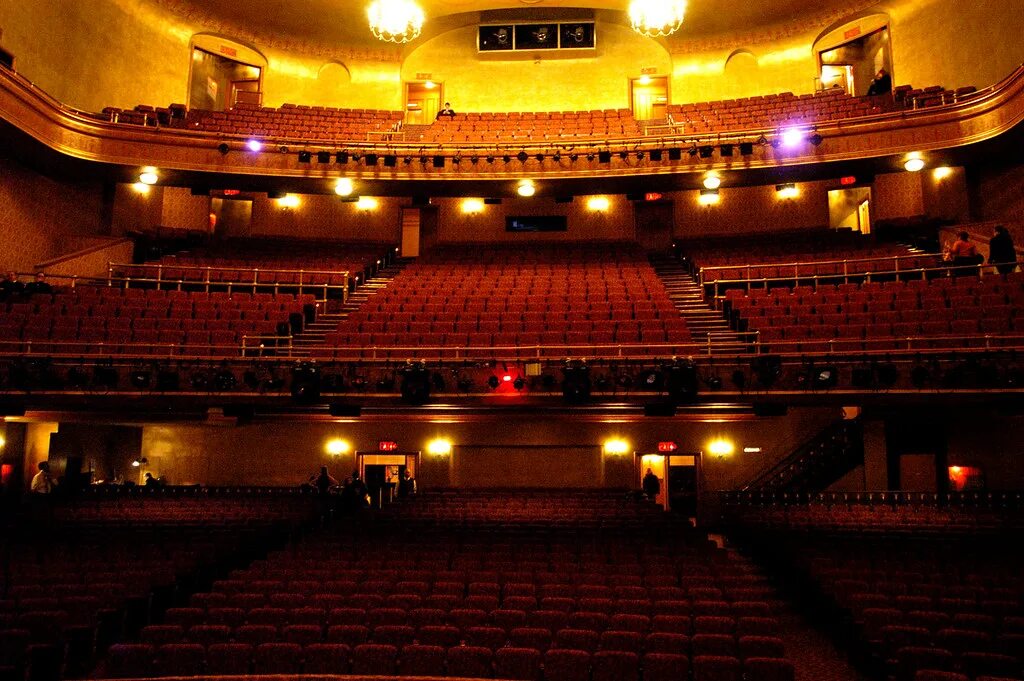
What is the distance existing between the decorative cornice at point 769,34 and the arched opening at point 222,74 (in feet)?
27.2

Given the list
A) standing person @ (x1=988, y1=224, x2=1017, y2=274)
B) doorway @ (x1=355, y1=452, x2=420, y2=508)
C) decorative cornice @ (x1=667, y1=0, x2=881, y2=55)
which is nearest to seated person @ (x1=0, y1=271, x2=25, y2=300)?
doorway @ (x1=355, y1=452, x2=420, y2=508)

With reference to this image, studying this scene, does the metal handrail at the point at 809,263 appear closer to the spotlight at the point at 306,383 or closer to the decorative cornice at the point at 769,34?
the decorative cornice at the point at 769,34

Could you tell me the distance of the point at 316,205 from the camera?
1454 cm

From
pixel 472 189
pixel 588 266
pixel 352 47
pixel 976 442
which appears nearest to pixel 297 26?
pixel 352 47

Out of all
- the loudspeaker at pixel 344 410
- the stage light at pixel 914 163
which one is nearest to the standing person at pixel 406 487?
the loudspeaker at pixel 344 410

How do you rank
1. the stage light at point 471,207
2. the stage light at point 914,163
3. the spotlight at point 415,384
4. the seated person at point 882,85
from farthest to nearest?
the stage light at point 471,207 → the seated person at point 882,85 → the stage light at point 914,163 → the spotlight at point 415,384

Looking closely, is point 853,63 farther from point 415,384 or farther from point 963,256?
point 415,384

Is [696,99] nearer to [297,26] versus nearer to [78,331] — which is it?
[297,26]

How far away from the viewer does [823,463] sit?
33.6ft

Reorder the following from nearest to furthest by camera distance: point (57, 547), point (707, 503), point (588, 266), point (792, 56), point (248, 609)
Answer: point (248, 609) < point (57, 547) < point (707, 503) < point (588, 266) < point (792, 56)

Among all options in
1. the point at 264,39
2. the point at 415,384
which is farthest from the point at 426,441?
the point at 264,39

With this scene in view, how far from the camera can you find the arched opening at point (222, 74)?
14.0 meters

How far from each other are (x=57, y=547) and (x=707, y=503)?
807 cm

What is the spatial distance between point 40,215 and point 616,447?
9.70 metres
